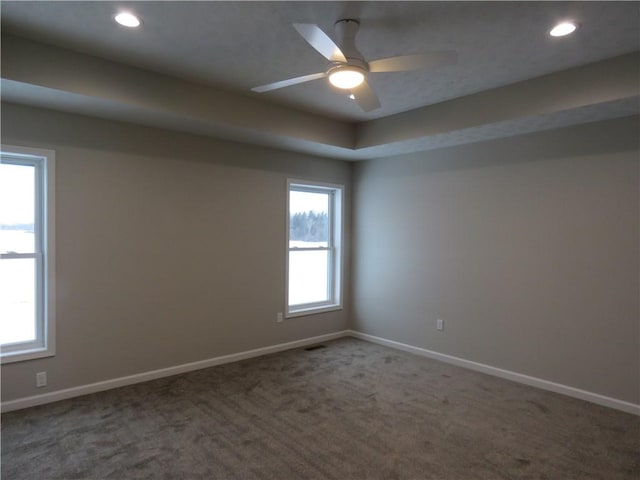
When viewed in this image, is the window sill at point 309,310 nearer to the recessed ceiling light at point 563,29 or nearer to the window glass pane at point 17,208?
the window glass pane at point 17,208

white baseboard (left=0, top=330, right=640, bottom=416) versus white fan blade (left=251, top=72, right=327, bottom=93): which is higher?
white fan blade (left=251, top=72, right=327, bottom=93)

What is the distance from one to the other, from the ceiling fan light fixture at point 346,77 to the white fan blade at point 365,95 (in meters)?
0.09

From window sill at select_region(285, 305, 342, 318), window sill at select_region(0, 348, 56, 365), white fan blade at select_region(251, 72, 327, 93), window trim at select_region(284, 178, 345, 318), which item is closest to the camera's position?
white fan blade at select_region(251, 72, 327, 93)

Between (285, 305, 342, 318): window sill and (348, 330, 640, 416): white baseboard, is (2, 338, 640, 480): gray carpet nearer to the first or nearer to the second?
(348, 330, 640, 416): white baseboard

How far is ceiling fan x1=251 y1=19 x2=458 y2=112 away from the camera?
2.18 meters

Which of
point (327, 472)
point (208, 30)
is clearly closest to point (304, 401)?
point (327, 472)

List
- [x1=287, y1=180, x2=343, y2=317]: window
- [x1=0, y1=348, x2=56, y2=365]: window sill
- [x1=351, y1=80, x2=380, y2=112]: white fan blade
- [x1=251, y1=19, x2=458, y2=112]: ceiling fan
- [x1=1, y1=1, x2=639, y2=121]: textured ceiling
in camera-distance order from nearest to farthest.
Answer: [x1=251, y1=19, x2=458, y2=112]: ceiling fan < [x1=1, y1=1, x2=639, y2=121]: textured ceiling < [x1=351, y1=80, x2=380, y2=112]: white fan blade < [x1=0, y1=348, x2=56, y2=365]: window sill < [x1=287, y1=180, x2=343, y2=317]: window

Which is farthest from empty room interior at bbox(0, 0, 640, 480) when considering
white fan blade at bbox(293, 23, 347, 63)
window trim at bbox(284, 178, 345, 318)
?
window trim at bbox(284, 178, 345, 318)

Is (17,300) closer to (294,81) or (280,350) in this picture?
(280,350)

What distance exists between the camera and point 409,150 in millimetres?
4902

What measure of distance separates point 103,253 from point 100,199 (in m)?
0.49

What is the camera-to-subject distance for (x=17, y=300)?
3439 millimetres

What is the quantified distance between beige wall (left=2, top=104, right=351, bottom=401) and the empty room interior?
0.02m

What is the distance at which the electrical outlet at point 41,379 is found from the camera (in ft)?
11.2
